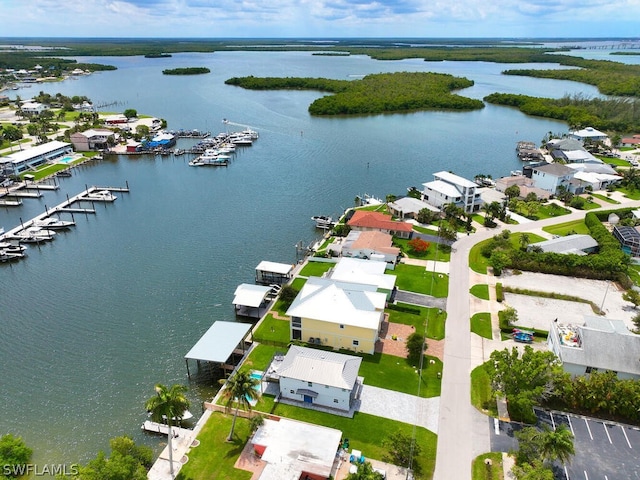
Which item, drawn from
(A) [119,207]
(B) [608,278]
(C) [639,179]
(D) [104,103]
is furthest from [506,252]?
(D) [104,103]

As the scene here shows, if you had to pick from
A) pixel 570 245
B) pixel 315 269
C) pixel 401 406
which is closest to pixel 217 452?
pixel 401 406

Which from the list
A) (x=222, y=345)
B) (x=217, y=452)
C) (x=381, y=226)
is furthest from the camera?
(x=381, y=226)

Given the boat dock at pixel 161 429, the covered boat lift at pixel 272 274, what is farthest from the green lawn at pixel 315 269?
A: the boat dock at pixel 161 429

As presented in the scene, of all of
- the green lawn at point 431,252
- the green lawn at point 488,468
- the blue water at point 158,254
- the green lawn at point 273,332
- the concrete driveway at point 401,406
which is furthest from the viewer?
the green lawn at point 431,252

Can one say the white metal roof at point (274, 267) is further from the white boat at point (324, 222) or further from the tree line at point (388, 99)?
the tree line at point (388, 99)

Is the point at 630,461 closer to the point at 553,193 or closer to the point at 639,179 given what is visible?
the point at 553,193

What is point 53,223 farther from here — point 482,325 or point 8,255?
point 482,325
